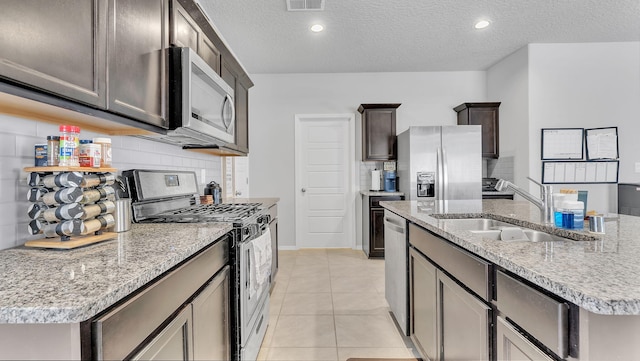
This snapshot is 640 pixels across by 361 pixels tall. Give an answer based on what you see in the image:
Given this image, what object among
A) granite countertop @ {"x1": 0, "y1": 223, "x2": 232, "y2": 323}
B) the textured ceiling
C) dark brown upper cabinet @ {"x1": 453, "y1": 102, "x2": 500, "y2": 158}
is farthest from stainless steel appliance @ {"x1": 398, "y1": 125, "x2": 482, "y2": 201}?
granite countertop @ {"x1": 0, "y1": 223, "x2": 232, "y2": 323}

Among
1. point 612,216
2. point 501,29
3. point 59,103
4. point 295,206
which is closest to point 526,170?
point 501,29

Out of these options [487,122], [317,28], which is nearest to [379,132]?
[487,122]

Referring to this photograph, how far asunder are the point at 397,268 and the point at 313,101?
323 cm

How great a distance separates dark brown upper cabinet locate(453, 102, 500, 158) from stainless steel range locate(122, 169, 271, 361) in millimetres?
3659

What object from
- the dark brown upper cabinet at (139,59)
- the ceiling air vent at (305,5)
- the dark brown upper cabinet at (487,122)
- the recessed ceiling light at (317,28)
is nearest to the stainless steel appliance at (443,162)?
the dark brown upper cabinet at (487,122)

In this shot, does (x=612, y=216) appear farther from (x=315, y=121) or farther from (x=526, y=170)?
(x=315, y=121)

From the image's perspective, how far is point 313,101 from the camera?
15.4 ft

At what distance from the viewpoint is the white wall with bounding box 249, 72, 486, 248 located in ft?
15.3

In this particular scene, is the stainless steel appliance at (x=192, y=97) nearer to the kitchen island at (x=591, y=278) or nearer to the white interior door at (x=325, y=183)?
the kitchen island at (x=591, y=278)

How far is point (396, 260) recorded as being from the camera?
84.1 inches

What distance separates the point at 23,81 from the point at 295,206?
13.0ft

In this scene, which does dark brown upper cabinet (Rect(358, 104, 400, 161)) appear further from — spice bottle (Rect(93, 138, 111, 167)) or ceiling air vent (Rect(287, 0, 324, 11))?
spice bottle (Rect(93, 138, 111, 167))

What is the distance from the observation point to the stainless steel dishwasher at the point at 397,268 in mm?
→ 1946

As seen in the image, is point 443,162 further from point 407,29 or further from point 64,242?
point 64,242
